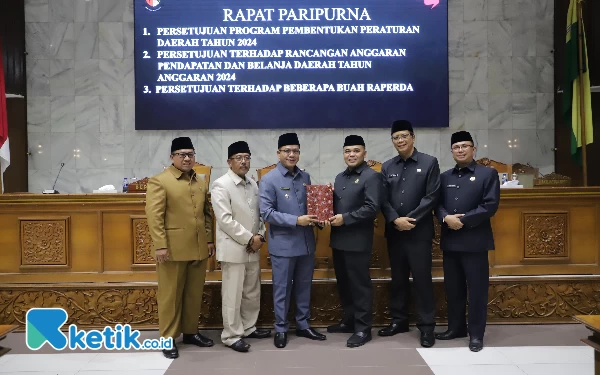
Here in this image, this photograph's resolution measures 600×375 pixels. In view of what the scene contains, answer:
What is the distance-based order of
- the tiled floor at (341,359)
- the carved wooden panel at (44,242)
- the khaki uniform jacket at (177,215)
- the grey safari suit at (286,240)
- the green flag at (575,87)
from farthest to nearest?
the green flag at (575,87) → the carved wooden panel at (44,242) → the grey safari suit at (286,240) → the khaki uniform jacket at (177,215) → the tiled floor at (341,359)

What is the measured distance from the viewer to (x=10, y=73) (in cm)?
669

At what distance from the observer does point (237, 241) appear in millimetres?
3594

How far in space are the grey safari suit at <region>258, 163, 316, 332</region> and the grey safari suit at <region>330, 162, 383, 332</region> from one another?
9.8 inches

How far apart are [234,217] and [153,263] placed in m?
0.92

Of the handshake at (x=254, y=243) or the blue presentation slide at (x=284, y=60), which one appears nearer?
the handshake at (x=254, y=243)

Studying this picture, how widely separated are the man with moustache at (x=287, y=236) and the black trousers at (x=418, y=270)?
63 cm

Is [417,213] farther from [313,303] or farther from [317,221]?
[313,303]

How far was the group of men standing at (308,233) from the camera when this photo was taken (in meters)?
3.54

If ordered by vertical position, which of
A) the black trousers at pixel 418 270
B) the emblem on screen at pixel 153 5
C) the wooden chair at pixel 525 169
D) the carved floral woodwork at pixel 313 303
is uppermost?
Answer: the emblem on screen at pixel 153 5

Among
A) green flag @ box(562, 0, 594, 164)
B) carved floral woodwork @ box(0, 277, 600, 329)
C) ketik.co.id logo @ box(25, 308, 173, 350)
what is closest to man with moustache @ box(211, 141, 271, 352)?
carved floral woodwork @ box(0, 277, 600, 329)

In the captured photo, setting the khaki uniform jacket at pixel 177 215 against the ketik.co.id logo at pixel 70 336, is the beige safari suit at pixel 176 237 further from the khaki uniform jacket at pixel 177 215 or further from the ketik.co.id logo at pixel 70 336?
the ketik.co.id logo at pixel 70 336

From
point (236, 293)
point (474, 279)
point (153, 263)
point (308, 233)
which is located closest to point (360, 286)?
point (308, 233)

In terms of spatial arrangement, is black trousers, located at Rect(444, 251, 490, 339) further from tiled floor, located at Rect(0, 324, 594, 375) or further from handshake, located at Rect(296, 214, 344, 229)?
handshake, located at Rect(296, 214, 344, 229)

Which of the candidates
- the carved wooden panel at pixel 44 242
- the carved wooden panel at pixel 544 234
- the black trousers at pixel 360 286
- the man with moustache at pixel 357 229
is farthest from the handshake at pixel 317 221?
the carved wooden panel at pixel 44 242
